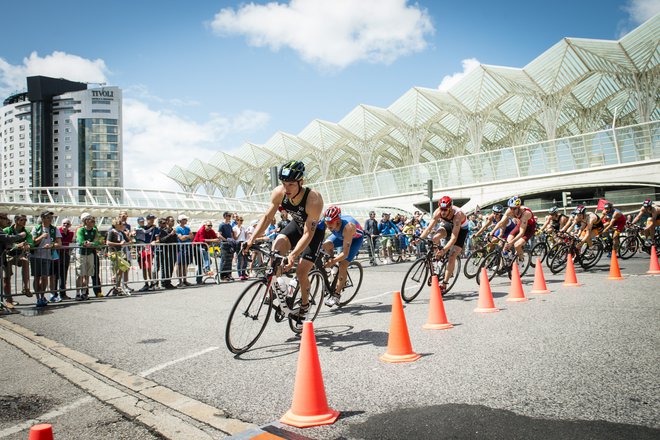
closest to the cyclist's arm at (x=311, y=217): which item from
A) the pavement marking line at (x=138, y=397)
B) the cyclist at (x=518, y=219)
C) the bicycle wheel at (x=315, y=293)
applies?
the bicycle wheel at (x=315, y=293)

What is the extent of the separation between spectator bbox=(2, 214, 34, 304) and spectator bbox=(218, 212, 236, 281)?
16.7 feet

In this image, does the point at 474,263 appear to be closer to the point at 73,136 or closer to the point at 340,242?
the point at 340,242

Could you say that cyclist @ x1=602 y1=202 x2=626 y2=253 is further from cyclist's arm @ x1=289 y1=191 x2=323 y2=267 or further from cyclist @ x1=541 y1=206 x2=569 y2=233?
cyclist's arm @ x1=289 y1=191 x2=323 y2=267

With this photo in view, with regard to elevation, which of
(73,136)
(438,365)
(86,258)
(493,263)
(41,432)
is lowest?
(438,365)

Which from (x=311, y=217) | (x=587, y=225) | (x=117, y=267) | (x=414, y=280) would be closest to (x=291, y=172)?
(x=311, y=217)

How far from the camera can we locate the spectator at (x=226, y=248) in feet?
44.1

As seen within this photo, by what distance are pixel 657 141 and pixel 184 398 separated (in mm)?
36424

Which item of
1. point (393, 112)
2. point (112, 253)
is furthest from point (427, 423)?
point (393, 112)

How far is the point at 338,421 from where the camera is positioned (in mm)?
2965

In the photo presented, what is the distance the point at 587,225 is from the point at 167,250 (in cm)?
1152

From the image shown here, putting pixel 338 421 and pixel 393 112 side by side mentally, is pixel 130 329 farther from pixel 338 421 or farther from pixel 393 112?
pixel 393 112

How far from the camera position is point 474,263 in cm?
1090

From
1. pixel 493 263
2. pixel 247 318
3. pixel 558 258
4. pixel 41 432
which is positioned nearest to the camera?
pixel 41 432

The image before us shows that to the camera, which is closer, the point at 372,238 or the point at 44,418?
the point at 44,418
